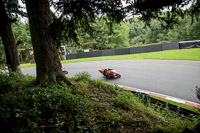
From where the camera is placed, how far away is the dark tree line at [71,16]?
2961 mm

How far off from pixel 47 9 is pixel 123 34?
36214mm

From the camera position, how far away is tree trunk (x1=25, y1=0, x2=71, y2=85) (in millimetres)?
4133

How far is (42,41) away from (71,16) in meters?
1.79

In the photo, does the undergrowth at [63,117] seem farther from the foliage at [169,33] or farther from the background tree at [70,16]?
the foliage at [169,33]

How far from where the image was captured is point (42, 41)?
4188 millimetres

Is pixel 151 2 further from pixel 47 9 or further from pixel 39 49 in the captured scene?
pixel 39 49

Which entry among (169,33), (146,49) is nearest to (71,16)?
(146,49)

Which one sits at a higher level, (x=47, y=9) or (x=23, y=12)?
(x=23, y=12)

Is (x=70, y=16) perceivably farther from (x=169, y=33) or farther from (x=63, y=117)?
(x=169, y=33)

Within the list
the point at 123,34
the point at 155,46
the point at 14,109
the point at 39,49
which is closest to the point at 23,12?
the point at 39,49

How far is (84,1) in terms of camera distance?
2998mm

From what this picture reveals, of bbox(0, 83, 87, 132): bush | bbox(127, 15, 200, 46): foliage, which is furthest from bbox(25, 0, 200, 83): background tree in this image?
bbox(127, 15, 200, 46): foliage

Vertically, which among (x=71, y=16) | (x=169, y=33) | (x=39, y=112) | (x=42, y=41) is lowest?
(x=39, y=112)

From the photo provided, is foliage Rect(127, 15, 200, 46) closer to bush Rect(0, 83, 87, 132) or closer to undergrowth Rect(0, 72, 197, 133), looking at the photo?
undergrowth Rect(0, 72, 197, 133)
